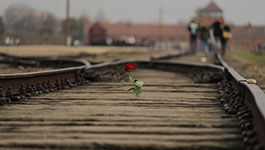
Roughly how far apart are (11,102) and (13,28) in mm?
129605

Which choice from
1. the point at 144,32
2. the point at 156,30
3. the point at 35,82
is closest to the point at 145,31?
the point at 144,32

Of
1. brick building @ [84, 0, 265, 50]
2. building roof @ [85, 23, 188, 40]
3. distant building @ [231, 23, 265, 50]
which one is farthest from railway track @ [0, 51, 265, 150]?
distant building @ [231, 23, 265, 50]

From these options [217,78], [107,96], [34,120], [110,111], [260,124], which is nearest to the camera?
[260,124]

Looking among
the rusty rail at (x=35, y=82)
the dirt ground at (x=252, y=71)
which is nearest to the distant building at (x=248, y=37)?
the dirt ground at (x=252, y=71)

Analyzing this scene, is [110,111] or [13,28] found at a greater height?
[13,28]

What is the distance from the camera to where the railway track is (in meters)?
3.23

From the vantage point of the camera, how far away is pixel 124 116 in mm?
4324

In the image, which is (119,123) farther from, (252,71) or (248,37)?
(248,37)

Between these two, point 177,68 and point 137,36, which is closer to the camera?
point 177,68

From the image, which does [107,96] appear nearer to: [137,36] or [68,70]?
[68,70]

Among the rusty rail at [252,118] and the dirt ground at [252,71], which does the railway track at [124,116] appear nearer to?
the rusty rail at [252,118]

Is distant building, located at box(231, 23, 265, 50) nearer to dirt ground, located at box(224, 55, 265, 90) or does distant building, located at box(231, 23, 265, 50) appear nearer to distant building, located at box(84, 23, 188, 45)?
distant building, located at box(84, 23, 188, 45)

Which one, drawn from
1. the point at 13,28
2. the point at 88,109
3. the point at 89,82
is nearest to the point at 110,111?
the point at 88,109

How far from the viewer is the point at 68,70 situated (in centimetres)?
748
